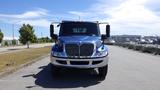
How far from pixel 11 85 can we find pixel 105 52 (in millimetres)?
3989

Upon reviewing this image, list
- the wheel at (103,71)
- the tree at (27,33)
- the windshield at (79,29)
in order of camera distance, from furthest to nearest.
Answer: the tree at (27,33), the windshield at (79,29), the wheel at (103,71)

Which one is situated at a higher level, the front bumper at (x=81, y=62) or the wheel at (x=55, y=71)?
the front bumper at (x=81, y=62)

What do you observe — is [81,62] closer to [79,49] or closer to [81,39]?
[79,49]

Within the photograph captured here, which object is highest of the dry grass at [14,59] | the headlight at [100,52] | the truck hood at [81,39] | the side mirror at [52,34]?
the side mirror at [52,34]

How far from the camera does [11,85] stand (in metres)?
13.0

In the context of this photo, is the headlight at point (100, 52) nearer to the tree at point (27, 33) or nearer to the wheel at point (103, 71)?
the wheel at point (103, 71)

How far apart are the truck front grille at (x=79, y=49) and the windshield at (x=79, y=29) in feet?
5.51

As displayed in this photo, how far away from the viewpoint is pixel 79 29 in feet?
54.3

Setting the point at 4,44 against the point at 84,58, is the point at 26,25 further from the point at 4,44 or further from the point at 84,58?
the point at 84,58

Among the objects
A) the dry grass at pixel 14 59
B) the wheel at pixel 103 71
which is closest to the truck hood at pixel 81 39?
the wheel at pixel 103 71

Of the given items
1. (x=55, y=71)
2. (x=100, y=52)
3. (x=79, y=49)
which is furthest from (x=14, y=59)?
(x=100, y=52)

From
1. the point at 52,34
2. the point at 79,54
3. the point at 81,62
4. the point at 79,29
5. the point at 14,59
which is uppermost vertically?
the point at 79,29

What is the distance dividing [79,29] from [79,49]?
6.60 ft

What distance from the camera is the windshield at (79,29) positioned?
648 inches
